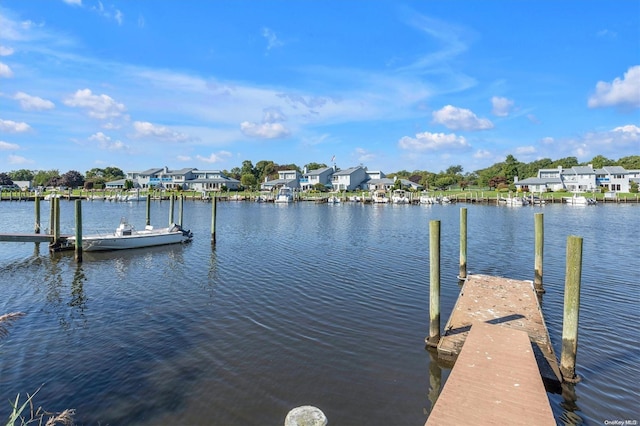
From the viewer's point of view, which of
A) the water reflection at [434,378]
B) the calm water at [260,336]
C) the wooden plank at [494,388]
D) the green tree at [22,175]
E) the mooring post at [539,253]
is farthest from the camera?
the green tree at [22,175]

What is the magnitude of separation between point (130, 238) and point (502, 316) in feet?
77.3

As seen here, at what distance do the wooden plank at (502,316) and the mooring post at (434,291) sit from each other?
0.31 meters

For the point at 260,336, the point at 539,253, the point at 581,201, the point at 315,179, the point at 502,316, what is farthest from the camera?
the point at 315,179

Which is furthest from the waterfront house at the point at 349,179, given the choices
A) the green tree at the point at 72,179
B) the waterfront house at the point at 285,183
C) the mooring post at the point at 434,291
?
the mooring post at the point at 434,291

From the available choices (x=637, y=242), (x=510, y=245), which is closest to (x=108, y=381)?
(x=510, y=245)

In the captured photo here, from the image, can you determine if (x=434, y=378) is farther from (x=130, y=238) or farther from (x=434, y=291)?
(x=130, y=238)

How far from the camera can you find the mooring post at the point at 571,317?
8.36 m

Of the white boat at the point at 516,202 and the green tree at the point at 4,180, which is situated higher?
the green tree at the point at 4,180

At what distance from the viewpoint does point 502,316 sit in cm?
1073

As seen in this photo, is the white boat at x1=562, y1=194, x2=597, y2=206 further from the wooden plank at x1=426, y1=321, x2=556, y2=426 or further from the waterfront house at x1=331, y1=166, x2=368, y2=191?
the wooden plank at x1=426, y1=321, x2=556, y2=426

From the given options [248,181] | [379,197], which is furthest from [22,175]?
[379,197]

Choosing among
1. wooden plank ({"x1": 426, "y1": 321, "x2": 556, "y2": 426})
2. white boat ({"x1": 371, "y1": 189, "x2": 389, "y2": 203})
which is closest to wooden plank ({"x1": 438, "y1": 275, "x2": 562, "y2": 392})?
wooden plank ({"x1": 426, "y1": 321, "x2": 556, "y2": 426})

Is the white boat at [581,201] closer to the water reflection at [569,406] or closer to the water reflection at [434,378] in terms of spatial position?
the water reflection at [569,406]

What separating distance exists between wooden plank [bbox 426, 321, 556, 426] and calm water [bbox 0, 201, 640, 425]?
1118 mm
